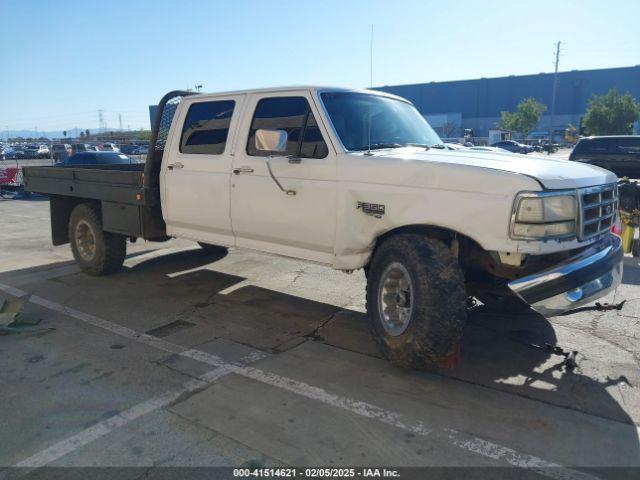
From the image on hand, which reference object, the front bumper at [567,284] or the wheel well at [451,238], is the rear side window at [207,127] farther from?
the front bumper at [567,284]

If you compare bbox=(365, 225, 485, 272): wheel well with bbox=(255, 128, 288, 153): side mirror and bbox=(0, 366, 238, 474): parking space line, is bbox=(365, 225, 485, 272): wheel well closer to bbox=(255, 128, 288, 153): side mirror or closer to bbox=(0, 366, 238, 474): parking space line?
bbox=(255, 128, 288, 153): side mirror

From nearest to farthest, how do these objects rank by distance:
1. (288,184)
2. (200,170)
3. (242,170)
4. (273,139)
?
(273,139) < (288,184) < (242,170) < (200,170)

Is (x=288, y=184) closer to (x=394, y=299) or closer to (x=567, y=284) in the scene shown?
(x=394, y=299)

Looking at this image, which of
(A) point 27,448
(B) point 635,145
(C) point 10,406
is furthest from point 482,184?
(B) point 635,145

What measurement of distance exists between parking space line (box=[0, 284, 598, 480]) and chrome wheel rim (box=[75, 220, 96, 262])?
2283mm

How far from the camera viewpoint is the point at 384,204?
4.09 m

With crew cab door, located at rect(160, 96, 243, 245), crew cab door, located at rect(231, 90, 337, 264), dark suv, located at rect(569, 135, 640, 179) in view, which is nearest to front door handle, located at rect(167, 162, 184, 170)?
crew cab door, located at rect(160, 96, 243, 245)

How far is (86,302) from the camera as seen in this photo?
598 cm

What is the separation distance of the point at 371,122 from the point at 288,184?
36.9 inches

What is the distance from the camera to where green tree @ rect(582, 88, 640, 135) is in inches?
1852

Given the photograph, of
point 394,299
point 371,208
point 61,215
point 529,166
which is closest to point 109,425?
point 394,299

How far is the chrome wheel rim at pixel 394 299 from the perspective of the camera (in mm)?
4043

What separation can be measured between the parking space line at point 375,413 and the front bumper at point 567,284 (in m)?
1.04

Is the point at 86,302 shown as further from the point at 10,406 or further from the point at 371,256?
the point at 371,256
